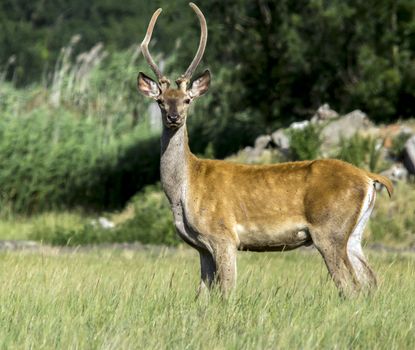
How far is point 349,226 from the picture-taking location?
30.5ft

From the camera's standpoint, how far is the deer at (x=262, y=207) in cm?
928

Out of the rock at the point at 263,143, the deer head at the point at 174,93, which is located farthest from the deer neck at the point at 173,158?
the rock at the point at 263,143

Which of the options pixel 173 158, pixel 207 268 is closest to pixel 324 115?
pixel 173 158

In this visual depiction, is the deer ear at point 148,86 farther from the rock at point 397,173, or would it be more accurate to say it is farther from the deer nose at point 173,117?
the rock at point 397,173

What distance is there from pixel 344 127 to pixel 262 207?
11.0 m

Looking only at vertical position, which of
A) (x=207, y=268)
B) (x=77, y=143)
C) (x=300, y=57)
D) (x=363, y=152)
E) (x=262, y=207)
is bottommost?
(x=77, y=143)

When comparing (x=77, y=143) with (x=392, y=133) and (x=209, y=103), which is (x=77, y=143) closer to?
(x=209, y=103)

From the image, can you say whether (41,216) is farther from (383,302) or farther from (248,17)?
(383,302)

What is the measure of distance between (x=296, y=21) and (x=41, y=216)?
20.5 ft

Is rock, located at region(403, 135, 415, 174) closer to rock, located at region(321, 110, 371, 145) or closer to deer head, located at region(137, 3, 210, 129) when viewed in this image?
rock, located at region(321, 110, 371, 145)

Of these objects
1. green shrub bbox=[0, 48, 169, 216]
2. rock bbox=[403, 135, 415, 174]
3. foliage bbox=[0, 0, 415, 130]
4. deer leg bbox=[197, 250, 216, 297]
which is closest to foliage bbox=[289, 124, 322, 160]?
rock bbox=[403, 135, 415, 174]

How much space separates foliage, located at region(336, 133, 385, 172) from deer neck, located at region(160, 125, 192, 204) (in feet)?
30.9

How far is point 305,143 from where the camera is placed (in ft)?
63.6

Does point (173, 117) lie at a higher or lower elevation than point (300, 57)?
higher
